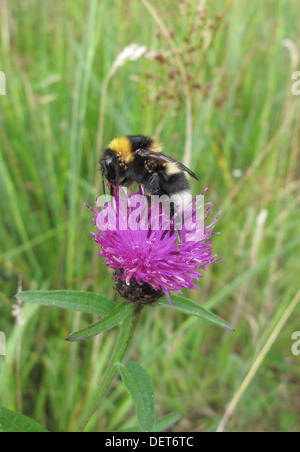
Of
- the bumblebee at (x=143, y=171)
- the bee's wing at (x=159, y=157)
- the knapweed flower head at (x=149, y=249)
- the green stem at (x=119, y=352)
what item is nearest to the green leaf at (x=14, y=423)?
the green stem at (x=119, y=352)

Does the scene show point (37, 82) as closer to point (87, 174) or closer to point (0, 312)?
point (87, 174)

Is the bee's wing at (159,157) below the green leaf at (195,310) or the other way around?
the other way around

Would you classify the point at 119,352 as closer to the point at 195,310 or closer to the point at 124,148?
the point at 195,310

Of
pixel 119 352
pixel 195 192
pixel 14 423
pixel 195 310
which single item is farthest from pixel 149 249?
pixel 195 192

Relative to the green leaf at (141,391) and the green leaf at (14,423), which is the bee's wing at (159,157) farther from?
the green leaf at (14,423)

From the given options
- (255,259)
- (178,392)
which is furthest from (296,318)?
(178,392)

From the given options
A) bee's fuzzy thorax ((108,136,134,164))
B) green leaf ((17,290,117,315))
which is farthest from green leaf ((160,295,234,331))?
bee's fuzzy thorax ((108,136,134,164))
